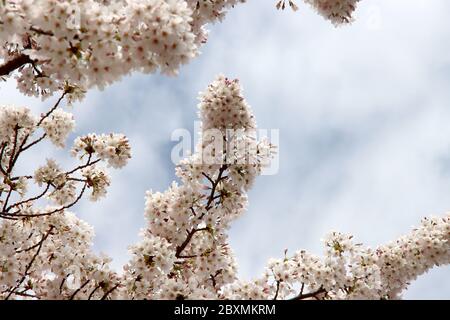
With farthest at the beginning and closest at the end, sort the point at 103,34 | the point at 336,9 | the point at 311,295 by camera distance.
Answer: the point at 336,9
the point at 311,295
the point at 103,34

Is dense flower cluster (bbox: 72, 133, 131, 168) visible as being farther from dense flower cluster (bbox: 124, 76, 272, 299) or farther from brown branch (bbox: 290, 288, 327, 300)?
brown branch (bbox: 290, 288, 327, 300)

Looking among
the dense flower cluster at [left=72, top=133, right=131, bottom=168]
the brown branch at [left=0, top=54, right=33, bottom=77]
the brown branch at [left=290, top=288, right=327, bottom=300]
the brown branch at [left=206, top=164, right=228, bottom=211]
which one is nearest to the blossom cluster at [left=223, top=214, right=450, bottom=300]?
the brown branch at [left=290, top=288, right=327, bottom=300]

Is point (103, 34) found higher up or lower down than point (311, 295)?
higher up

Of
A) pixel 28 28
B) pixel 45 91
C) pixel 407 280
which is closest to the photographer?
pixel 28 28

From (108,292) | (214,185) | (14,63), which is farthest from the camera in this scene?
(214,185)

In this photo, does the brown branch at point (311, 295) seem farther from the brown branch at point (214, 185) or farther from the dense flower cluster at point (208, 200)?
the brown branch at point (214, 185)

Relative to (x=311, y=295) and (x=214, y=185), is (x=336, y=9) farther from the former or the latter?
(x=311, y=295)

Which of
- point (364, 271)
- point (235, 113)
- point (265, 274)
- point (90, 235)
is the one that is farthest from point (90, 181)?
point (364, 271)

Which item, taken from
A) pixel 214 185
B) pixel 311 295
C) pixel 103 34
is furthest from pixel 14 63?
pixel 311 295

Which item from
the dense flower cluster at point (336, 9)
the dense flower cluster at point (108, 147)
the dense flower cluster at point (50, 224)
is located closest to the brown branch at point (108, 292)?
the dense flower cluster at point (50, 224)

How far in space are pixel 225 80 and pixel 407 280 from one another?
6240 millimetres
